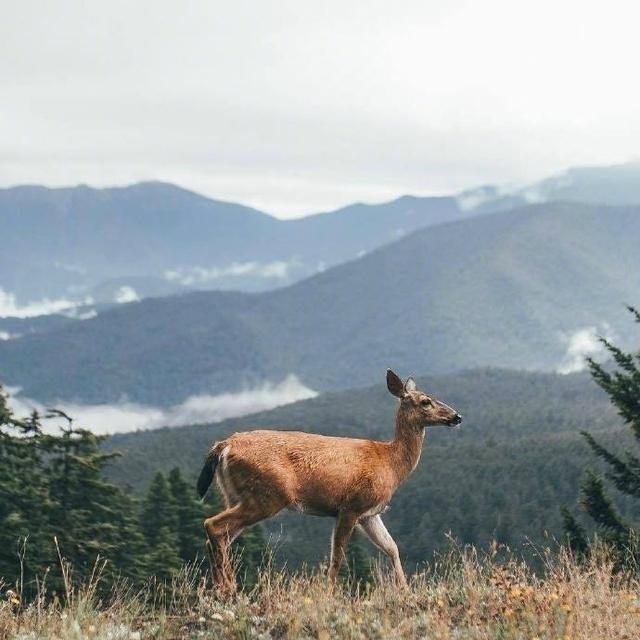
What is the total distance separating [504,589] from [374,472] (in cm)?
250

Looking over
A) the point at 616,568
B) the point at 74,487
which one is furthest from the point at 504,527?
the point at 616,568

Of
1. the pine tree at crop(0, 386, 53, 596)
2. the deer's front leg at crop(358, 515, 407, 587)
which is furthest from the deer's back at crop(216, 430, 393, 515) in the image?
the pine tree at crop(0, 386, 53, 596)

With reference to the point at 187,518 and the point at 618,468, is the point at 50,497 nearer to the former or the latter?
the point at 618,468

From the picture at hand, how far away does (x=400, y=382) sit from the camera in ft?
39.2

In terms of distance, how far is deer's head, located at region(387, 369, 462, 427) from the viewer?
1198 centimetres

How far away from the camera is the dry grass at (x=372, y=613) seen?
8594mm

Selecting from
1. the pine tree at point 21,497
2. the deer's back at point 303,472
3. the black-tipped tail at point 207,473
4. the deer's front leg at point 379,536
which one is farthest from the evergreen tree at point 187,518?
the black-tipped tail at point 207,473

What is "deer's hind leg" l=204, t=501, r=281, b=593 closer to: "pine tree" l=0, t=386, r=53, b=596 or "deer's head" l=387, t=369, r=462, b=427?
"deer's head" l=387, t=369, r=462, b=427

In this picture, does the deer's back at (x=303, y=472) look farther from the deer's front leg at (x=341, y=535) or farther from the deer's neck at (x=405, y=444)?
the deer's neck at (x=405, y=444)

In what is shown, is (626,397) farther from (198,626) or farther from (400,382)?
(198,626)

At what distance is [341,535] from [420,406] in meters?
1.96

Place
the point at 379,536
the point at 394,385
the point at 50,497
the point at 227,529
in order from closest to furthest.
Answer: the point at 227,529 → the point at 379,536 → the point at 394,385 → the point at 50,497

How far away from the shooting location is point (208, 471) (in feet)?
36.0

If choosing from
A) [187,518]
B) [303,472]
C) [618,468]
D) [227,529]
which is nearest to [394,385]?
[303,472]
